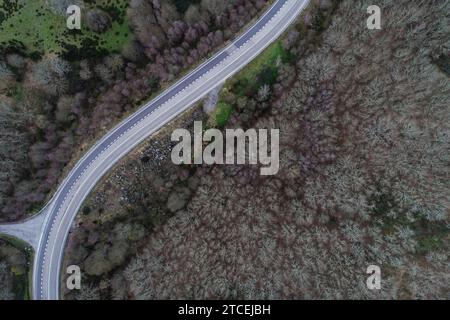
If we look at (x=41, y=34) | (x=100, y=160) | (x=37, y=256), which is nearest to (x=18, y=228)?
(x=37, y=256)

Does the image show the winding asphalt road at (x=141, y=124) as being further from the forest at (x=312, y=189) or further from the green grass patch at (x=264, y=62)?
the forest at (x=312, y=189)

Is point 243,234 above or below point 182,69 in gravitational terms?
below

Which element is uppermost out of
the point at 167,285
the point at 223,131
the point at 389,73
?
the point at 389,73

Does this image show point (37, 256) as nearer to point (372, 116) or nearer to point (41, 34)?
point (41, 34)

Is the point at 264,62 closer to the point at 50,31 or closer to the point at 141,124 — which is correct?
the point at 141,124

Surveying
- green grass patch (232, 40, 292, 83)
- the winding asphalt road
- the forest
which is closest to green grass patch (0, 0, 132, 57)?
the winding asphalt road
